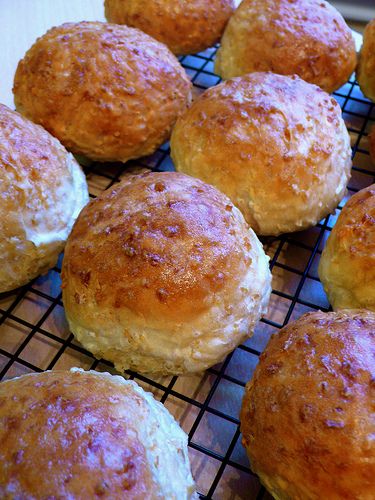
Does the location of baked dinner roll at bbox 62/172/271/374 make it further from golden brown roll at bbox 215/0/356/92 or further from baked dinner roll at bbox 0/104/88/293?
golden brown roll at bbox 215/0/356/92

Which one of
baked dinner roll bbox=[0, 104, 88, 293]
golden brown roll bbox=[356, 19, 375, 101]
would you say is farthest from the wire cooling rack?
golden brown roll bbox=[356, 19, 375, 101]

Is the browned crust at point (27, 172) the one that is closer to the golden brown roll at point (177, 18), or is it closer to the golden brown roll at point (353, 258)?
the golden brown roll at point (177, 18)

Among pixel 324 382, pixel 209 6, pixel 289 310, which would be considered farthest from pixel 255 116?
pixel 324 382

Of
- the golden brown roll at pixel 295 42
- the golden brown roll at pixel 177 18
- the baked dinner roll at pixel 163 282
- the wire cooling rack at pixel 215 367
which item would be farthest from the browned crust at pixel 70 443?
the golden brown roll at pixel 177 18

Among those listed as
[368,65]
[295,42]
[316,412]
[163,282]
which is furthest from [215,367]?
[368,65]

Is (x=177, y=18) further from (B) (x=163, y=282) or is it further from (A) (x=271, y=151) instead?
(B) (x=163, y=282)

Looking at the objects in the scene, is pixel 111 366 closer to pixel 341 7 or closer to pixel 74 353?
pixel 74 353
